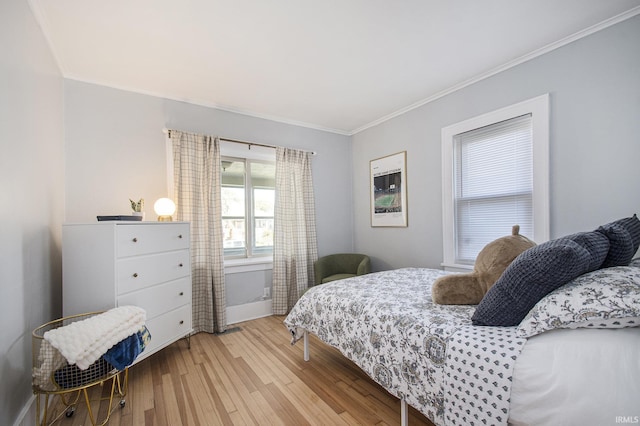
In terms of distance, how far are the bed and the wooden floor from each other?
390mm

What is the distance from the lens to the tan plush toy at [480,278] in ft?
5.36

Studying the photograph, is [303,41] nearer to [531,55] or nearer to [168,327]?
[531,55]

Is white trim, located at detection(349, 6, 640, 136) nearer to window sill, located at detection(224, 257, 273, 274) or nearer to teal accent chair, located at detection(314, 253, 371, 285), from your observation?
teal accent chair, located at detection(314, 253, 371, 285)

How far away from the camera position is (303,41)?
2.20m

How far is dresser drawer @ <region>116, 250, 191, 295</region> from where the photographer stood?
2.01 m

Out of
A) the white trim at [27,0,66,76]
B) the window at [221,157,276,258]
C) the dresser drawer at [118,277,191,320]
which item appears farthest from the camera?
the window at [221,157,276,258]

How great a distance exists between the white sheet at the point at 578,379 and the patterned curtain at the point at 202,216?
2.86 metres

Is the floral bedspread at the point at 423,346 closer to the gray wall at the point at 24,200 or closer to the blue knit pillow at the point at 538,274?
the blue knit pillow at the point at 538,274

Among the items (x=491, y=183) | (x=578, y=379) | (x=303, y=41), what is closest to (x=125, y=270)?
(x=303, y=41)

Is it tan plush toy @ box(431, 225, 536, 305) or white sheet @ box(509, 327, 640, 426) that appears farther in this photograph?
tan plush toy @ box(431, 225, 536, 305)

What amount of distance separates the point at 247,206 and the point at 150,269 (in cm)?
159

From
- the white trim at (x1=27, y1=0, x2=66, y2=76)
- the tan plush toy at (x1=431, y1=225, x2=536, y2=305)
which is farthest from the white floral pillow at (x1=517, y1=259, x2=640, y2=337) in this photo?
the white trim at (x1=27, y1=0, x2=66, y2=76)

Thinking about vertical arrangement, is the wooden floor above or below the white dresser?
below

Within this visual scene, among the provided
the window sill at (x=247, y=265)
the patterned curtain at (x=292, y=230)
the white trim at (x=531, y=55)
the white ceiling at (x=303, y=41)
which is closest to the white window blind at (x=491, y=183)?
the white trim at (x=531, y=55)
